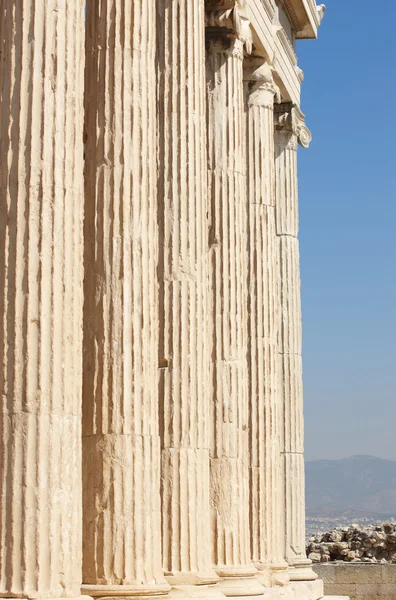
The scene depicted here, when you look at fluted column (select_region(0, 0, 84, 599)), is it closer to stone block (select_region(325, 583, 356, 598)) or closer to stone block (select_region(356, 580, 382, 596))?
stone block (select_region(325, 583, 356, 598))

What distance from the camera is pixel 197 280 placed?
3984 cm

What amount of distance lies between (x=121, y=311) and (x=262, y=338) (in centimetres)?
2059

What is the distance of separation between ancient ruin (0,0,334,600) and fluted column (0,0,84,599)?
0.04 meters

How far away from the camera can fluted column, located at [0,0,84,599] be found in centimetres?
2762

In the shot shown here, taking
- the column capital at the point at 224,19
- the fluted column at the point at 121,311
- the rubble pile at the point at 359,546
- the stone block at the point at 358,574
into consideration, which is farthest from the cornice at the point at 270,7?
the rubble pile at the point at 359,546

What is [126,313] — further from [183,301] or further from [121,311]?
[183,301]

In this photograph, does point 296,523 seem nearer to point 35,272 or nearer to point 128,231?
point 128,231

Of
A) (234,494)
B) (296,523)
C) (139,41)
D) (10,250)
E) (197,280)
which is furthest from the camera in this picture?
(296,523)

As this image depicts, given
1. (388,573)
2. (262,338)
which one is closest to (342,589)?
(388,573)

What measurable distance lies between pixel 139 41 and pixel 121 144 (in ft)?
9.28

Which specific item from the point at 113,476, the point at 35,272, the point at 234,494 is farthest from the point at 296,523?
the point at 35,272

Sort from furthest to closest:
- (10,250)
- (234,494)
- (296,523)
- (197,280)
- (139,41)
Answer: (296,523) < (234,494) < (197,280) < (139,41) < (10,250)

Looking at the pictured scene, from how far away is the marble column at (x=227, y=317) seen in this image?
44000 mm

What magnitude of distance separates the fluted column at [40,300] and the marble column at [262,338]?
908 inches
